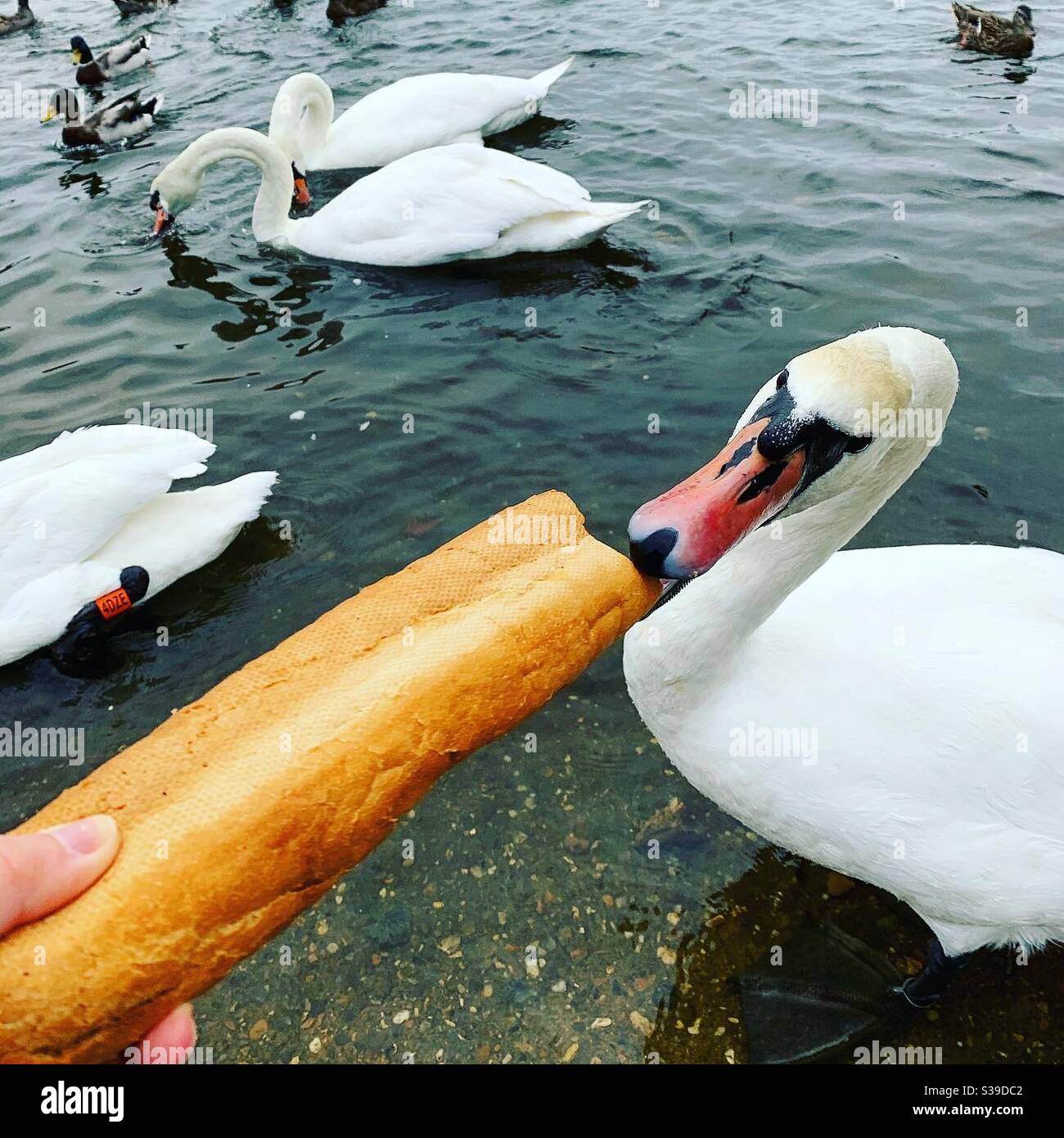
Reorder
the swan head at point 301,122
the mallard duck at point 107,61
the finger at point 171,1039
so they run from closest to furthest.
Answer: the finger at point 171,1039 → the swan head at point 301,122 → the mallard duck at point 107,61

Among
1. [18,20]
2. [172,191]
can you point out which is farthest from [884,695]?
[18,20]

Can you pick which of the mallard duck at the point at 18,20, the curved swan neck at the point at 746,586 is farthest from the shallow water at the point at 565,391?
the mallard duck at the point at 18,20

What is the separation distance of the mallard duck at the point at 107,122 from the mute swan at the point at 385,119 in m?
2.55

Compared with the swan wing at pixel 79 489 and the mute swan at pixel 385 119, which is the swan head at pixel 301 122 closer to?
the mute swan at pixel 385 119

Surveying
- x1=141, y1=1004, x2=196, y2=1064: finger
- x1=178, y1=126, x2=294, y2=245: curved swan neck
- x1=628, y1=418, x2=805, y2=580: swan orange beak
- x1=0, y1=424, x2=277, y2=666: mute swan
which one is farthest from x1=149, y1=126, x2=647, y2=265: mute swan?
x1=141, y1=1004, x2=196, y2=1064: finger

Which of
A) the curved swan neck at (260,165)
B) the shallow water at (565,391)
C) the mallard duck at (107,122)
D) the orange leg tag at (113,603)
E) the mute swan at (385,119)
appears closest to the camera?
the shallow water at (565,391)

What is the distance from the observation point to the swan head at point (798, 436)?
2375 mm

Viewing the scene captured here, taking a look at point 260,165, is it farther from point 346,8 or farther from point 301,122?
point 346,8

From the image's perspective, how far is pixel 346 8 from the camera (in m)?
16.0

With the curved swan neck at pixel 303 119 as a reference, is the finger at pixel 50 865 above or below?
below

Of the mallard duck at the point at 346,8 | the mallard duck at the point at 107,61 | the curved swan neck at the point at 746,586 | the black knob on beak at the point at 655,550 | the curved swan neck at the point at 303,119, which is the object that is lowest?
the curved swan neck at the point at 746,586

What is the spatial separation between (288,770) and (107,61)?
1571 cm

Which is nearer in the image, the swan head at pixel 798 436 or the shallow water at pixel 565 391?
the swan head at pixel 798 436

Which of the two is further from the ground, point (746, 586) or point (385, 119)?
point (385, 119)
